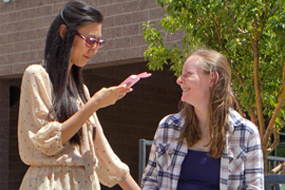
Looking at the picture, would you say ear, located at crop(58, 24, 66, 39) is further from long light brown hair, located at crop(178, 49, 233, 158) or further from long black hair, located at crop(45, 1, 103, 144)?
long light brown hair, located at crop(178, 49, 233, 158)

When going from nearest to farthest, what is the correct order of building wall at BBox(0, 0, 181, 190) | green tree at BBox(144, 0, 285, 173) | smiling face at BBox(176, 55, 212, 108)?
smiling face at BBox(176, 55, 212, 108) < green tree at BBox(144, 0, 285, 173) < building wall at BBox(0, 0, 181, 190)

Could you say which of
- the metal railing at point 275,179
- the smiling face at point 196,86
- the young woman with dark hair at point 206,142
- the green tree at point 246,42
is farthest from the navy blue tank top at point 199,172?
the green tree at point 246,42

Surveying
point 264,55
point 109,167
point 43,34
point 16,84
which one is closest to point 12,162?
point 16,84

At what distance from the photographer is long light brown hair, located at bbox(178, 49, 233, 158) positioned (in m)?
2.76

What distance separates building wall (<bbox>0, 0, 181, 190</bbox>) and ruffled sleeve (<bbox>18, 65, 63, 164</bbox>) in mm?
6795

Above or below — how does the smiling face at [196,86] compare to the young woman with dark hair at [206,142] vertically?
above

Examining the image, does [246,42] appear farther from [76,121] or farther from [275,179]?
[76,121]

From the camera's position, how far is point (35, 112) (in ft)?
9.22

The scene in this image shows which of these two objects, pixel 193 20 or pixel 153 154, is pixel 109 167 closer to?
pixel 153 154

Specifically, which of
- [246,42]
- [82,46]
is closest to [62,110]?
[82,46]

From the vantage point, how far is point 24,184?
2.83m

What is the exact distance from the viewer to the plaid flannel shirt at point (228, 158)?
269cm

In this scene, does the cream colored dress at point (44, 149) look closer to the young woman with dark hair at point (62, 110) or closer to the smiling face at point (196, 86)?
the young woman with dark hair at point (62, 110)

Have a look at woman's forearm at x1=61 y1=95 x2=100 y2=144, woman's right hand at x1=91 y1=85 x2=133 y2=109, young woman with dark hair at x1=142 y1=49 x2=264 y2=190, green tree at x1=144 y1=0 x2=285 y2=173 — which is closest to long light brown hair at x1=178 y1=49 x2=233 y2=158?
young woman with dark hair at x1=142 y1=49 x2=264 y2=190
